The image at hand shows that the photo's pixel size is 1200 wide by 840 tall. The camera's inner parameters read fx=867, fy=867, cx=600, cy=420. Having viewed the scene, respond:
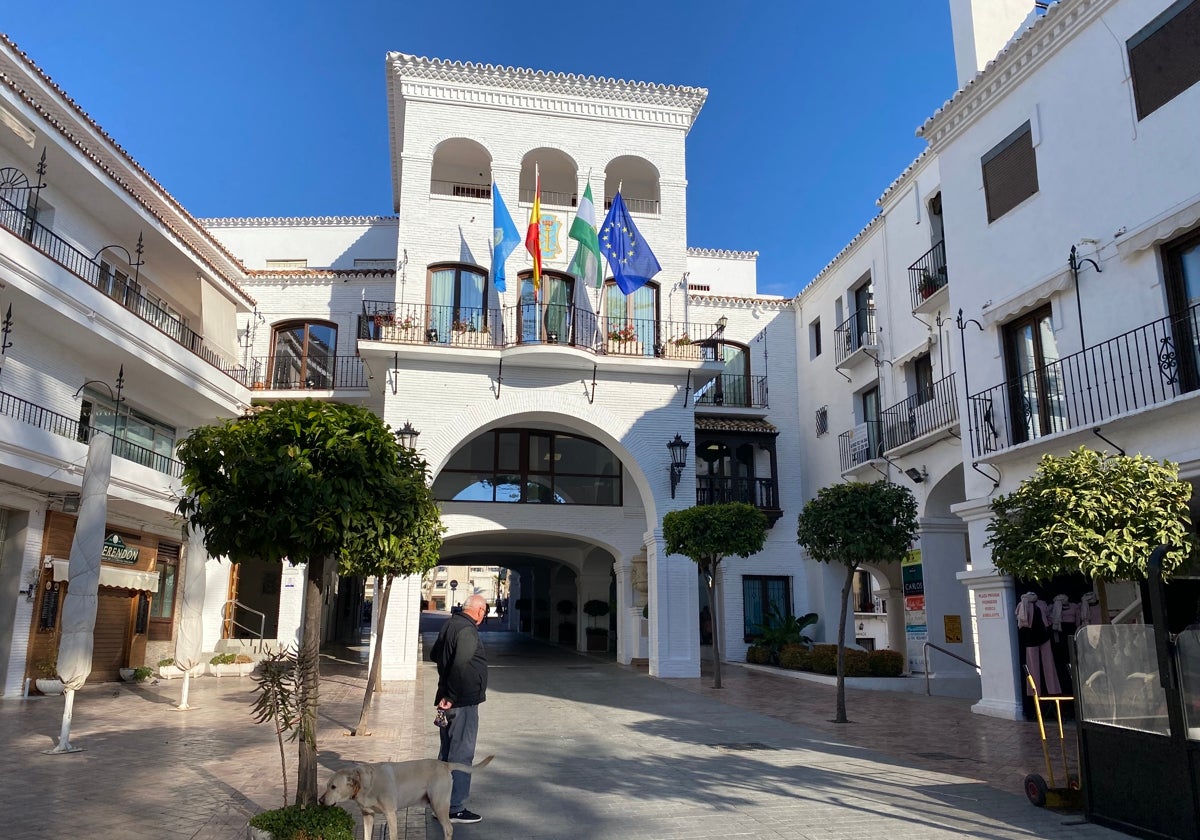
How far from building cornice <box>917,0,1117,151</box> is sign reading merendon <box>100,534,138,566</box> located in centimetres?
1765

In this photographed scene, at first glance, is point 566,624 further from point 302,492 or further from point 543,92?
point 302,492

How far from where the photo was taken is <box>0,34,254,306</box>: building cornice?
14.7 metres

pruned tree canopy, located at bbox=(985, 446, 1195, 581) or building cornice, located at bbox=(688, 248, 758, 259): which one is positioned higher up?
building cornice, located at bbox=(688, 248, 758, 259)

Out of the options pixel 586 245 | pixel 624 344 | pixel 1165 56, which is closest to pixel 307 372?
pixel 586 245

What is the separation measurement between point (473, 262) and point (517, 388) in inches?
133

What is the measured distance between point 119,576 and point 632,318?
1272 centimetres

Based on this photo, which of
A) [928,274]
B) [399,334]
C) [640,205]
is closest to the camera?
[928,274]

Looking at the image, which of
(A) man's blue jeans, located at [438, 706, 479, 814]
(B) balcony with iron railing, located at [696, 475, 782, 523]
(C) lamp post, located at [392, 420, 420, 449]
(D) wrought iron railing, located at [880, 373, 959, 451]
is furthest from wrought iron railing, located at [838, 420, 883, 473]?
(A) man's blue jeans, located at [438, 706, 479, 814]

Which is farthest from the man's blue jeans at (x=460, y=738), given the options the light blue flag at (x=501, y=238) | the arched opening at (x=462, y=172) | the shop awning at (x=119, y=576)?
the arched opening at (x=462, y=172)

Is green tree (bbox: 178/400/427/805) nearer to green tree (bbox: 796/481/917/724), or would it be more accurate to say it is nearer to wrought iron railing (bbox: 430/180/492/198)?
green tree (bbox: 796/481/917/724)

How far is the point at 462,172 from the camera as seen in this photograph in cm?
2475

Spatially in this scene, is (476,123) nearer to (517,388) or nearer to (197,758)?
(517,388)

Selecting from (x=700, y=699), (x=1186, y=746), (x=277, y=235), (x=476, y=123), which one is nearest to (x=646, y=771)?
(x=1186, y=746)

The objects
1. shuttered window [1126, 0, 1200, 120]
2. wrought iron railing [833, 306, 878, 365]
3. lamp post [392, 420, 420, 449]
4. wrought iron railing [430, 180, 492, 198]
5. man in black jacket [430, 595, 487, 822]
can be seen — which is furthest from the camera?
wrought iron railing [430, 180, 492, 198]
